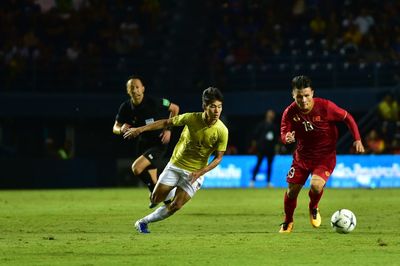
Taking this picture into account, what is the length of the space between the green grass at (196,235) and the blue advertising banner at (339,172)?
255 inches

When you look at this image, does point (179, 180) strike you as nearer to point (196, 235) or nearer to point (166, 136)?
point (196, 235)

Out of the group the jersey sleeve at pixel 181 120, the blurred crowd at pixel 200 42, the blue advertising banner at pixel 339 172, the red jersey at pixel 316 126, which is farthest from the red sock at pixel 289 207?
the blurred crowd at pixel 200 42

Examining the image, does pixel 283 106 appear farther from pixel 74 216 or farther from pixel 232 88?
pixel 74 216

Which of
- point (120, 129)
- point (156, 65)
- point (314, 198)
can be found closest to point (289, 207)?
point (314, 198)

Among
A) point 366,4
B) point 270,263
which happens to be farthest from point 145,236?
point 366,4

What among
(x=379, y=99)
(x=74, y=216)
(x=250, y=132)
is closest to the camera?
(x=74, y=216)

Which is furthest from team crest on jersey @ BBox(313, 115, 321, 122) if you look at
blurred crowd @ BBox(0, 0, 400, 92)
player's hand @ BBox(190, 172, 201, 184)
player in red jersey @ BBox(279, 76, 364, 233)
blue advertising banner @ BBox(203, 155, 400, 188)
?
blurred crowd @ BBox(0, 0, 400, 92)

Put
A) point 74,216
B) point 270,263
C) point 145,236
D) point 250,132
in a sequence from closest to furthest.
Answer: point 270,263 < point 145,236 < point 74,216 < point 250,132

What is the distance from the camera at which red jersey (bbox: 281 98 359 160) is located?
13.6 m

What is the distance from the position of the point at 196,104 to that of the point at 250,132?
3349mm

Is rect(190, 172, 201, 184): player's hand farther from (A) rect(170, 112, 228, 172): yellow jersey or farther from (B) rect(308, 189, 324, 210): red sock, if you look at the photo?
(B) rect(308, 189, 324, 210): red sock

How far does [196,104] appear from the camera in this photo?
32.8 meters

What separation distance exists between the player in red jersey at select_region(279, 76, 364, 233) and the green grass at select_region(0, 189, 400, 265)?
55 centimetres

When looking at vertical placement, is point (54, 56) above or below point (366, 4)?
below
